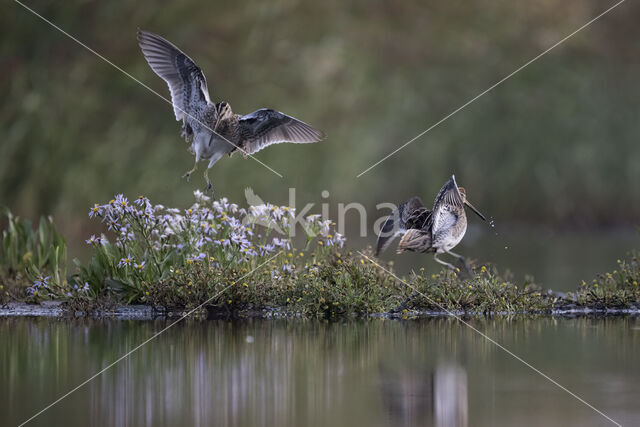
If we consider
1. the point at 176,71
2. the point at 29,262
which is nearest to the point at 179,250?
the point at 176,71

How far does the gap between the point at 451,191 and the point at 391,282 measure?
1563 mm

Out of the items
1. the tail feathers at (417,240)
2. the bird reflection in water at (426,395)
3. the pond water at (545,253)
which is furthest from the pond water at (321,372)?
the pond water at (545,253)

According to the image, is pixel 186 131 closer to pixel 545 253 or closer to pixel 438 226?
pixel 438 226

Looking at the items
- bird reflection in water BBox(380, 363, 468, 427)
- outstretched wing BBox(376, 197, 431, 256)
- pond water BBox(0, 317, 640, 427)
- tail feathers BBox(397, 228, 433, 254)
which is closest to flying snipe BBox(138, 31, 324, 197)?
outstretched wing BBox(376, 197, 431, 256)

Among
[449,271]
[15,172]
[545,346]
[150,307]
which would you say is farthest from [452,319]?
[15,172]

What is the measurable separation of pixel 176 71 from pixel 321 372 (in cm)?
493

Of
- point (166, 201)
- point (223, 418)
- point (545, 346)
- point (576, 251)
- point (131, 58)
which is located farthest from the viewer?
point (131, 58)

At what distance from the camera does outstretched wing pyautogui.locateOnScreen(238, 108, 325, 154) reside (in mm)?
11242

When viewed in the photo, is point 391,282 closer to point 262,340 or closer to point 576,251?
point 262,340

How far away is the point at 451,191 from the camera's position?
32.9 feet

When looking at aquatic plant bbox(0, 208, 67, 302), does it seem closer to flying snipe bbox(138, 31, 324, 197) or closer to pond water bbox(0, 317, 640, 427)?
pond water bbox(0, 317, 640, 427)

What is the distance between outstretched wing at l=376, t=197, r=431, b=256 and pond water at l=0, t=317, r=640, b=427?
3.25 ft

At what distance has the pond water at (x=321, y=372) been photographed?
600 centimetres

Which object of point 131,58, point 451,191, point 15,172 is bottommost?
point 451,191
